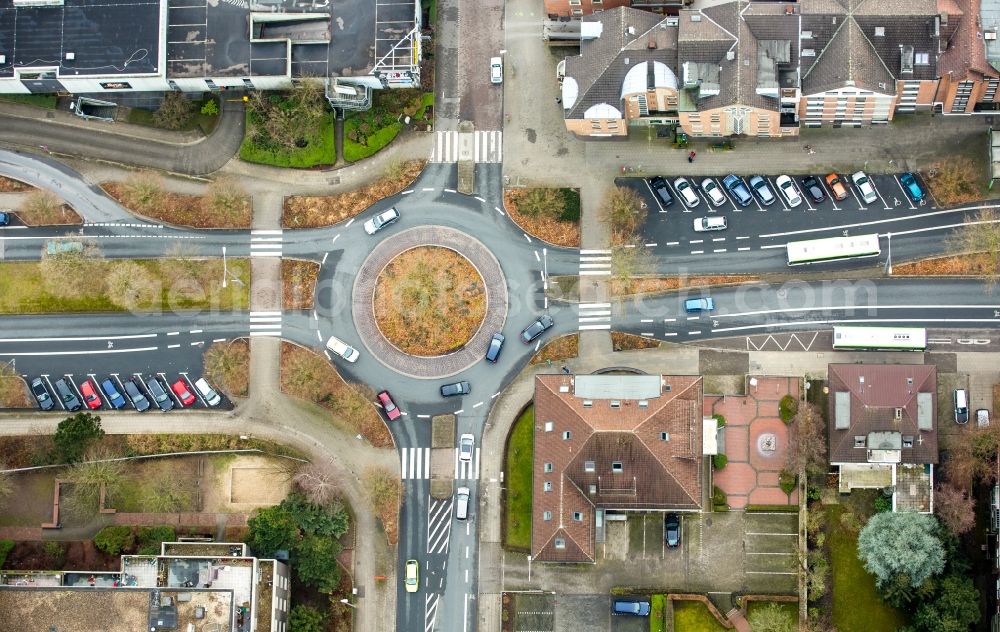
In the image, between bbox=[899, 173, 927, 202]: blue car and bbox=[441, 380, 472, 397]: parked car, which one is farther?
bbox=[441, 380, 472, 397]: parked car

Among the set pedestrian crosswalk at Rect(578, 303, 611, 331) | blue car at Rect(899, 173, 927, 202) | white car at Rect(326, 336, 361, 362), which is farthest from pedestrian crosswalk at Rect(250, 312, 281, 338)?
blue car at Rect(899, 173, 927, 202)

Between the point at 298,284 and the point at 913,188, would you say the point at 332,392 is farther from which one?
the point at 913,188

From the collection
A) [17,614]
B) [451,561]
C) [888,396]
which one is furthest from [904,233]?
[17,614]

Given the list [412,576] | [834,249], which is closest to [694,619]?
[412,576]

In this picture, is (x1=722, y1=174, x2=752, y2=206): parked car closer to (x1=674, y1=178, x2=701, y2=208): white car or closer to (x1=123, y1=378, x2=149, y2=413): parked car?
(x1=674, y1=178, x2=701, y2=208): white car

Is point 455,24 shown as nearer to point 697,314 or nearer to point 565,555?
point 697,314

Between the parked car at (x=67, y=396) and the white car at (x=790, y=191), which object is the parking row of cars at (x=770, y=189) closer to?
the white car at (x=790, y=191)
